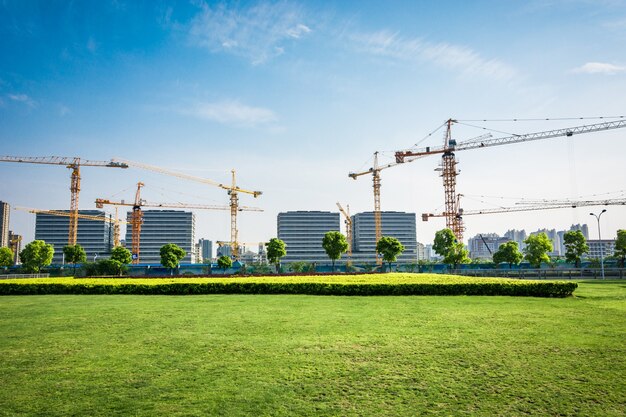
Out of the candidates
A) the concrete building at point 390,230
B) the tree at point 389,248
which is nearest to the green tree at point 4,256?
the tree at point 389,248

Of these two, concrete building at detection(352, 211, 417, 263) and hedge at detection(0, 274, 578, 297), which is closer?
hedge at detection(0, 274, 578, 297)

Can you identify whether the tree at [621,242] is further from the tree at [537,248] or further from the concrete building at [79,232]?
the concrete building at [79,232]

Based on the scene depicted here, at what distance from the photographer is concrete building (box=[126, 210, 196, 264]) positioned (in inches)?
6122

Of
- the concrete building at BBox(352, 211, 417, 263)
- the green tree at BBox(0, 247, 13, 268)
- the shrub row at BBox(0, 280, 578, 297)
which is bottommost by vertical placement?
the shrub row at BBox(0, 280, 578, 297)

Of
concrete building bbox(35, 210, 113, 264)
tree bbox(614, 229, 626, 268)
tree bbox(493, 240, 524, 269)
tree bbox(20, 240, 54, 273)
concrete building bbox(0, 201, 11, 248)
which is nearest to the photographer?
tree bbox(614, 229, 626, 268)

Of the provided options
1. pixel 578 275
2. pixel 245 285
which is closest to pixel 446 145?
pixel 578 275

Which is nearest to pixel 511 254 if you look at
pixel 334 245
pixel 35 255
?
pixel 334 245

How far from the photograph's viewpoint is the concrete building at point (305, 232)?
146750mm

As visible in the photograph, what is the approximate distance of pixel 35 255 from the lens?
50.8m

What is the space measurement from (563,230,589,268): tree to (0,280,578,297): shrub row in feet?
Answer: 116

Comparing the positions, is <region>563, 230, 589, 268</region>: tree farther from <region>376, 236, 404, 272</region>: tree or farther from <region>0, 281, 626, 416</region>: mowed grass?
<region>0, 281, 626, 416</region>: mowed grass

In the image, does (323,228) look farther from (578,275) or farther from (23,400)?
(23,400)

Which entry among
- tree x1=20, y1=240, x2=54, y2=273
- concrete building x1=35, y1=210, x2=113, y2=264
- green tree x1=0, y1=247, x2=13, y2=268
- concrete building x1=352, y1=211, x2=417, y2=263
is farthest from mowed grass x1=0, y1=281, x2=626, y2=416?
concrete building x1=35, y1=210, x2=113, y2=264

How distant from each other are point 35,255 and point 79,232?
371 feet
